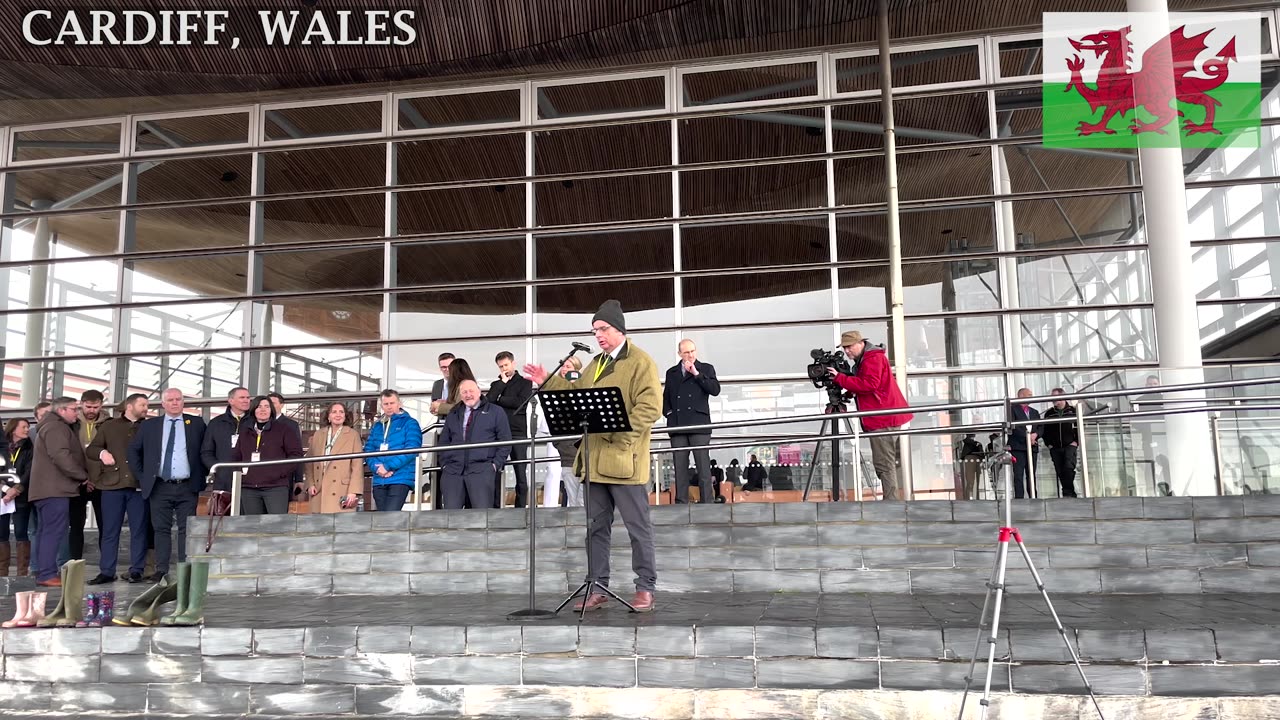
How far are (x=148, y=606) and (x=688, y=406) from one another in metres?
5.20

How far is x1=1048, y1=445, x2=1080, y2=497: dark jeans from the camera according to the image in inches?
338

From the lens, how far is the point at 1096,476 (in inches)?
332

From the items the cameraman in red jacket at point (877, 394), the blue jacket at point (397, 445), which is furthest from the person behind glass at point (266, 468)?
the cameraman in red jacket at point (877, 394)

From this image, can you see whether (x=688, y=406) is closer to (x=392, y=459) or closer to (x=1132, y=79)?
(x=392, y=459)

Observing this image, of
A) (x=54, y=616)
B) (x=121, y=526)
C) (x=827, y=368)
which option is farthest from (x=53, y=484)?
(x=827, y=368)

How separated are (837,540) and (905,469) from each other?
3.72 m

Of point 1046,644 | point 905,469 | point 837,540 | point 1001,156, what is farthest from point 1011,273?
point 1046,644

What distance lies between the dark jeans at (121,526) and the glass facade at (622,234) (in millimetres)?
4967

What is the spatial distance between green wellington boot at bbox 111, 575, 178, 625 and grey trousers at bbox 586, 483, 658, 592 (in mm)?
2801

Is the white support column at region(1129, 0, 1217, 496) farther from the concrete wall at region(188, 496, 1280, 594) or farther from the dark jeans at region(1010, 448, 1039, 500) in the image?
the concrete wall at region(188, 496, 1280, 594)

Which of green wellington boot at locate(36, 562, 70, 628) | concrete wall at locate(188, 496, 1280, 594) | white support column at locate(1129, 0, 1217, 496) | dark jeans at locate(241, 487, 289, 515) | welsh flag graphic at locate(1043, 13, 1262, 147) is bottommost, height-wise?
green wellington boot at locate(36, 562, 70, 628)

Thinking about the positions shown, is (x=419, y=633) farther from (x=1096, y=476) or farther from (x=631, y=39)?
(x=631, y=39)

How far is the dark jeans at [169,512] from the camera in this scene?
9675 mm

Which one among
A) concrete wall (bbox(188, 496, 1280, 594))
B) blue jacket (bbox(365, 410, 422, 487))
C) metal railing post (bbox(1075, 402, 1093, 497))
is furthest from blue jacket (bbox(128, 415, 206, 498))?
metal railing post (bbox(1075, 402, 1093, 497))
